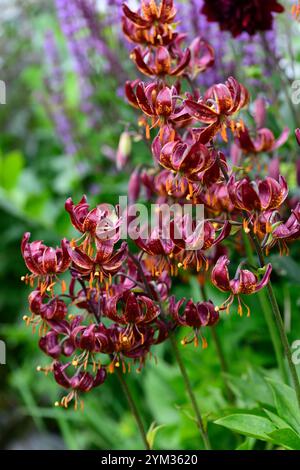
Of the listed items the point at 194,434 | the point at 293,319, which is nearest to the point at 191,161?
the point at 194,434

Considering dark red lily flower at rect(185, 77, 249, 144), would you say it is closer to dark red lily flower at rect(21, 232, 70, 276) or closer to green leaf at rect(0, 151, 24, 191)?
dark red lily flower at rect(21, 232, 70, 276)

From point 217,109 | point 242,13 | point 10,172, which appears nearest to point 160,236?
point 217,109

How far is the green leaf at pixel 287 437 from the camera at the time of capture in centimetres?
79

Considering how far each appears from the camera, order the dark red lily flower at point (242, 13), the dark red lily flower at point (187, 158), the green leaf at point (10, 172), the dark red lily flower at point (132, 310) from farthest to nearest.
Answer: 1. the green leaf at point (10, 172)
2. the dark red lily flower at point (242, 13)
3. the dark red lily flower at point (132, 310)
4. the dark red lily flower at point (187, 158)

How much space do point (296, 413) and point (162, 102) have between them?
0.46 m

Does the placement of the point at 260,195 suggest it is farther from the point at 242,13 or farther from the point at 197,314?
the point at 242,13

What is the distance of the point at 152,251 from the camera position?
0.80 m

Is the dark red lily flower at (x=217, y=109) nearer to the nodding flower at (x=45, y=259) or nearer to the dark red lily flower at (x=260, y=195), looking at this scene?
the dark red lily flower at (x=260, y=195)

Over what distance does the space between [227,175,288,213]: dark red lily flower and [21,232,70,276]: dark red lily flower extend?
0.21 meters

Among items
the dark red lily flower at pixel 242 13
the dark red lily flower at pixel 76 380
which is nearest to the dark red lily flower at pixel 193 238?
Answer: the dark red lily flower at pixel 76 380

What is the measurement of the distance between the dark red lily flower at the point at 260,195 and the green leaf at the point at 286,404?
0.29 meters

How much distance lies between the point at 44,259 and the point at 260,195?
27 cm
